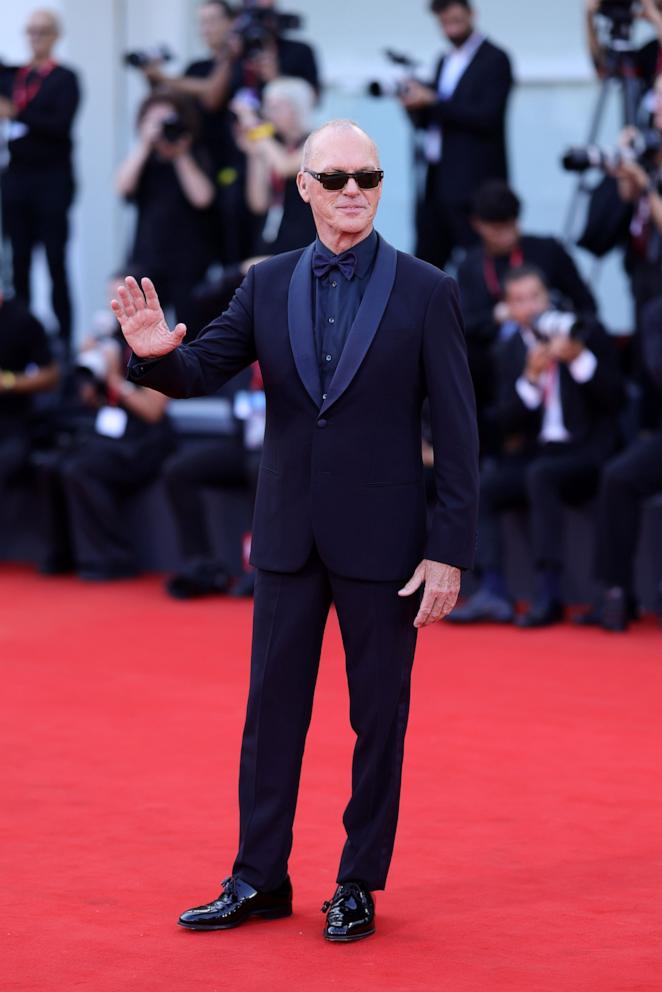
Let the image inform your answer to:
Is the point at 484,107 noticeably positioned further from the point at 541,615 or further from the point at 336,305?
the point at 336,305

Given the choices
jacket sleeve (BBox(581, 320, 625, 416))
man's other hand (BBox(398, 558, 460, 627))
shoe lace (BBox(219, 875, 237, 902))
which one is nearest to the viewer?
man's other hand (BBox(398, 558, 460, 627))

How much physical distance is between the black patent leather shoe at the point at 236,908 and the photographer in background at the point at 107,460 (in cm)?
482

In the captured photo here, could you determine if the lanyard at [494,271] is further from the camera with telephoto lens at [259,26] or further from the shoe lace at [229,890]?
the shoe lace at [229,890]

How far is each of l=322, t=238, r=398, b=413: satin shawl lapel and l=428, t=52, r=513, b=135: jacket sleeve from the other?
4740 mm

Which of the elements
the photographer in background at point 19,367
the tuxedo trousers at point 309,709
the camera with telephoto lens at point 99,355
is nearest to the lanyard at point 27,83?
the photographer in background at point 19,367

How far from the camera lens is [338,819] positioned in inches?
161

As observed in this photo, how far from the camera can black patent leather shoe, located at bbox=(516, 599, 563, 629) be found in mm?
6727

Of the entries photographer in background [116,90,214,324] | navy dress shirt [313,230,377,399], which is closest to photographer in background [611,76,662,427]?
photographer in background [116,90,214,324]

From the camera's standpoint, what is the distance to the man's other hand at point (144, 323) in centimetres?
314

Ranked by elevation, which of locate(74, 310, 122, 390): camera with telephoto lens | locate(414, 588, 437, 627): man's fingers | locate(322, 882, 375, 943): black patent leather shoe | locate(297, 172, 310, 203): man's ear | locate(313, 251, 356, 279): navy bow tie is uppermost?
locate(297, 172, 310, 203): man's ear

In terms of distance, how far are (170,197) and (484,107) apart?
172cm

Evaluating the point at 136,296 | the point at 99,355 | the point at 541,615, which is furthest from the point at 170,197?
the point at 136,296

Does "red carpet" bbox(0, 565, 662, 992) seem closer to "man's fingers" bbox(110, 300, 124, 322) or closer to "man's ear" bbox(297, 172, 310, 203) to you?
"man's fingers" bbox(110, 300, 124, 322)

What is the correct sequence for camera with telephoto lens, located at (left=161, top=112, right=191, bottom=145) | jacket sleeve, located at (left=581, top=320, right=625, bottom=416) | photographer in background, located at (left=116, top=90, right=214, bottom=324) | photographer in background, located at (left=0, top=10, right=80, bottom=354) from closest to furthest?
jacket sleeve, located at (left=581, top=320, right=625, bottom=416), camera with telephoto lens, located at (left=161, top=112, right=191, bottom=145), photographer in background, located at (left=116, top=90, right=214, bottom=324), photographer in background, located at (left=0, top=10, right=80, bottom=354)
